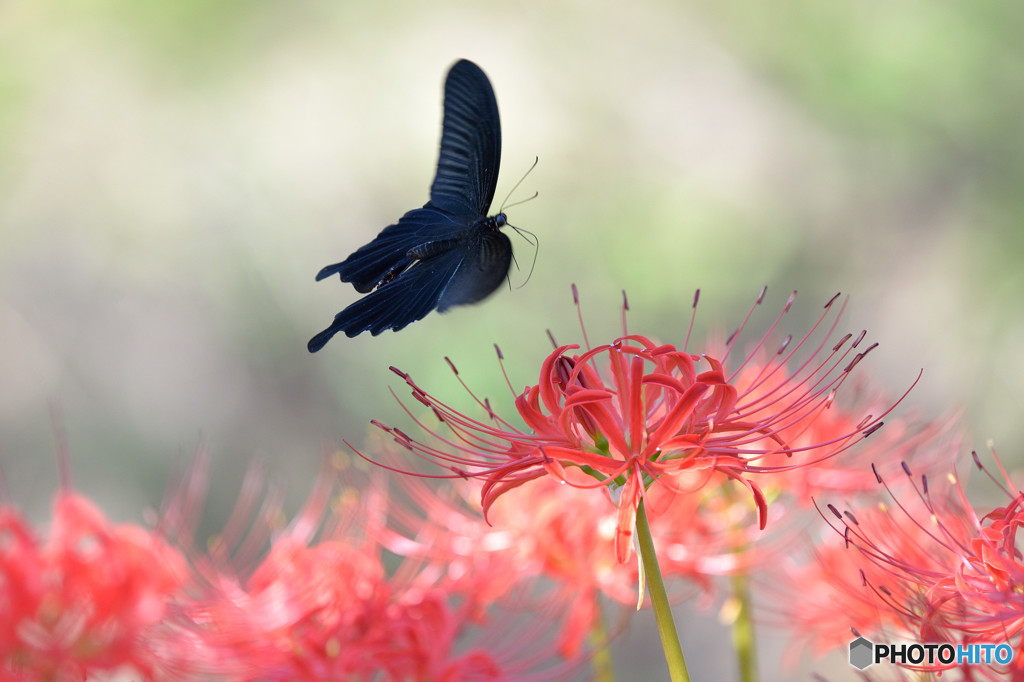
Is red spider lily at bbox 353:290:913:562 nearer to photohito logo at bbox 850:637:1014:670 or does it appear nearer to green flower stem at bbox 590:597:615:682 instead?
photohito logo at bbox 850:637:1014:670

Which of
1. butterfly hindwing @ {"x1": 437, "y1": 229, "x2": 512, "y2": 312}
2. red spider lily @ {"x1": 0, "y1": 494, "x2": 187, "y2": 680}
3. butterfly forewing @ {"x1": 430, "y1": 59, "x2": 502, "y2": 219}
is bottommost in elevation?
red spider lily @ {"x1": 0, "y1": 494, "x2": 187, "y2": 680}

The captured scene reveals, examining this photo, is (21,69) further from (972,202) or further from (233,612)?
(972,202)

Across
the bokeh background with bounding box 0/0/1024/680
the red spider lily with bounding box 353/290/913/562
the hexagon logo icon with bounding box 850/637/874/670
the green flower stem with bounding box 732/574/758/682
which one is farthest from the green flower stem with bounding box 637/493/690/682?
the bokeh background with bounding box 0/0/1024/680

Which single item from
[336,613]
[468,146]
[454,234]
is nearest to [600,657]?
[336,613]

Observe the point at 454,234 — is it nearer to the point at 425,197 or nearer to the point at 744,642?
the point at 744,642

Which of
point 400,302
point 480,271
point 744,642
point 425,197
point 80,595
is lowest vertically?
point 80,595

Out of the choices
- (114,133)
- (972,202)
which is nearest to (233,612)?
(114,133)
